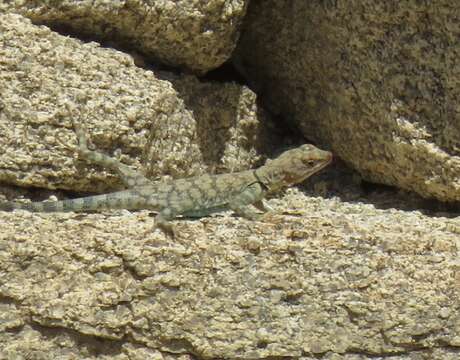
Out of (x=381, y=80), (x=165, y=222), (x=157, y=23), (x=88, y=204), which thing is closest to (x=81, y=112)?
(x=88, y=204)

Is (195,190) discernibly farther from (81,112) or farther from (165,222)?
(81,112)

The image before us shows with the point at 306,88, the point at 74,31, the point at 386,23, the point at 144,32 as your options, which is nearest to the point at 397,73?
the point at 386,23

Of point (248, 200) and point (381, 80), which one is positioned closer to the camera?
point (381, 80)

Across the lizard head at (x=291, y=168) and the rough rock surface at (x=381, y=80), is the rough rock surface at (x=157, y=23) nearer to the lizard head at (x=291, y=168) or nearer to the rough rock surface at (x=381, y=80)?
the rough rock surface at (x=381, y=80)

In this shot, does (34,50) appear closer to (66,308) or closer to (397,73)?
(66,308)

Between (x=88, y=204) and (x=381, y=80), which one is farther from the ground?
(x=381, y=80)

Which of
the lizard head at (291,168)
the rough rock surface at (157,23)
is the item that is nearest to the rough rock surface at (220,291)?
the lizard head at (291,168)
